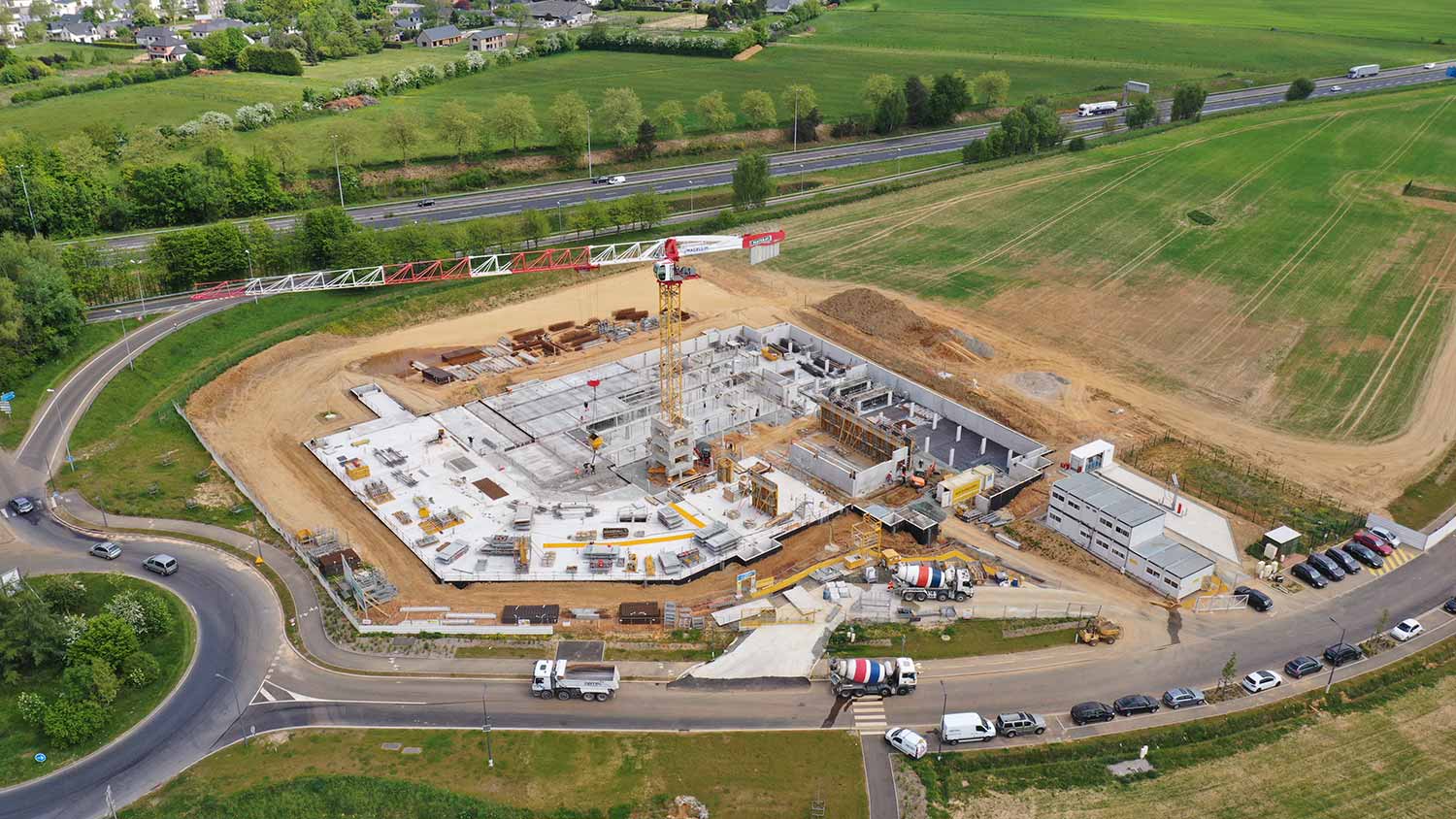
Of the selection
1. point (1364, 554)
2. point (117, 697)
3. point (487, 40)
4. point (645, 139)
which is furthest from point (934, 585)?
point (487, 40)

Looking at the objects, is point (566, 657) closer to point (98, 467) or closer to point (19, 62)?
point (98, 467)

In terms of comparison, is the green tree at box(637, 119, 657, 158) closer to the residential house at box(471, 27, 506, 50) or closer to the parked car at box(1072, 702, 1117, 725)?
the residential house at box(471, 27, 506, 50)

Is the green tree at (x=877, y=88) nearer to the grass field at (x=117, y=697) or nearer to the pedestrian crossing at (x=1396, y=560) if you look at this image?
the pedestrian crossing at (x=1396, y=560)

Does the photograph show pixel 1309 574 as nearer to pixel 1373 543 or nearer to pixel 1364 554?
pixel 1364 554

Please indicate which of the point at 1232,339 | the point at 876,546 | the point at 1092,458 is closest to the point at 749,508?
the point at 876,546

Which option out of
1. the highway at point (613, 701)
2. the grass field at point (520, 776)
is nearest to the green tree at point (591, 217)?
the highway at point (613, 701)

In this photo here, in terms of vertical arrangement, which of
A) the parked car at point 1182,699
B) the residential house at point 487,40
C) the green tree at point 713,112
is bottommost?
the parked car at point 1182,699
